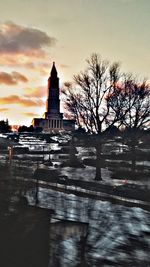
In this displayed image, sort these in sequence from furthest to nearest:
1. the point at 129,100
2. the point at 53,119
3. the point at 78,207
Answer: the point at 53,119, the point at 129,100, the point at 78,207

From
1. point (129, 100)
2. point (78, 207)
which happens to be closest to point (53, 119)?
point (129, 100)

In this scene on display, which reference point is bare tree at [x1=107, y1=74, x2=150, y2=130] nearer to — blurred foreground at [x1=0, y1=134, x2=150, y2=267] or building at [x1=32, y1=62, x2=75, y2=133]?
building at [x1=32, y1=62, x2=75, y2=133]

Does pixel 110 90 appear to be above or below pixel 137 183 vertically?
above

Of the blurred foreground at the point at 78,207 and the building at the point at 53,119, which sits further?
the building at the point at 53,119

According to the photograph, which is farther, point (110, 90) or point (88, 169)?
point (110, 90)

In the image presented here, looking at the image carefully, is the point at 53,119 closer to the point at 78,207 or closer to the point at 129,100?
the point at 129,100

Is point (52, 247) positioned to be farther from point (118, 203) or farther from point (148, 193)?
point (148, 193)

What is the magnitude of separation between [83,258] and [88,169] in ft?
2.65

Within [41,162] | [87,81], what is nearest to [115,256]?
[41,162]

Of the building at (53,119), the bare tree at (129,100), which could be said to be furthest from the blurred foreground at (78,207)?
the bare tree at (129,100)

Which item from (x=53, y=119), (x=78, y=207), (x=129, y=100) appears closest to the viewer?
(x=78, y=207)

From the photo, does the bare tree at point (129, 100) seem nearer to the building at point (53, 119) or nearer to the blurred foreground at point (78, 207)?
the building at point (53, 119)

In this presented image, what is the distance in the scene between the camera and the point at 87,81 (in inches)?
998

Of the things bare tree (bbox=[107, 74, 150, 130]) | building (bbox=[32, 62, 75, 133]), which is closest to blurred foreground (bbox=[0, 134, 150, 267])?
building (bbox=[32, 62, 75, 133])
